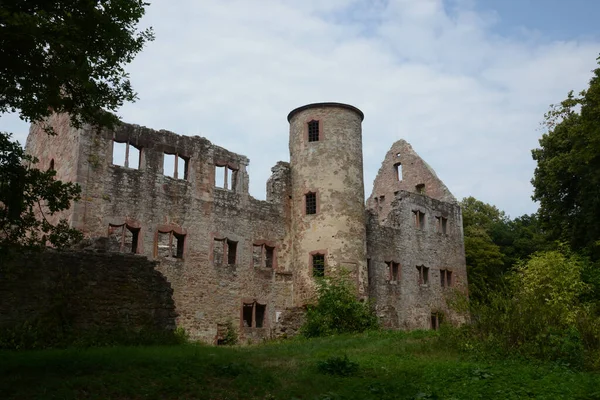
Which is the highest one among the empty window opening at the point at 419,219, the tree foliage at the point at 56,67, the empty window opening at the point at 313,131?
the empty window opening at the point at 313,131

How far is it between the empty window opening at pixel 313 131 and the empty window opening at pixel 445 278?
40.6 ft

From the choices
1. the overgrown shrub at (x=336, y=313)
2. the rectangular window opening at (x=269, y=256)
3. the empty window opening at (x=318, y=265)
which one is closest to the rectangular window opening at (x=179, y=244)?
the rectangular window opening at (x=269, y=256)

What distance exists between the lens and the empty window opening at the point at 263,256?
2697 cm

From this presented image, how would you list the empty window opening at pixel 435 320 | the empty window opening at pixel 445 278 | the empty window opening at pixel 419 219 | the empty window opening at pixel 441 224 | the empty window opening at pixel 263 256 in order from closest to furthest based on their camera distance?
the empty window opening at pixel 263 256 → the empty window opening at pixel 435 320 → the empty window opening at pixel 419 219 → the empty window opening at pixel 445 278 → the empty window opening at pixel 441 224

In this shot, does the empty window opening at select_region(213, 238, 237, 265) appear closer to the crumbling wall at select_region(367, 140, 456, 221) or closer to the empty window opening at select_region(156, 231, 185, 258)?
the empty window opening at select_region(156, 231, 185, 258)

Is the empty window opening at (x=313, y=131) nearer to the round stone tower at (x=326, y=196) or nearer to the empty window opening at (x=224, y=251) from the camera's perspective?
the round stone tower at (x=326, y=196)

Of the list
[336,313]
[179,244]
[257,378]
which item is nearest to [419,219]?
[336,313]

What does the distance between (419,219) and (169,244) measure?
1624 centimetres

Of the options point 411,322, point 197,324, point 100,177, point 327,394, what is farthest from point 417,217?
point 327,394

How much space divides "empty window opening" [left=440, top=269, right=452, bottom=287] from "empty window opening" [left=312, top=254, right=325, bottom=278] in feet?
36.4

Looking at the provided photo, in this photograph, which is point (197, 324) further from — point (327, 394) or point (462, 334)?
point (327, 394)

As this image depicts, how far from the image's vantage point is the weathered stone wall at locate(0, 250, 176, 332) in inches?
565

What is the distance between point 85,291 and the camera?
15.2m

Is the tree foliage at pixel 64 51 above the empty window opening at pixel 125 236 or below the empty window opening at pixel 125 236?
above
